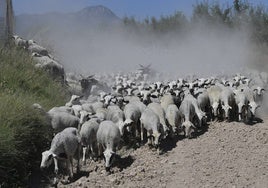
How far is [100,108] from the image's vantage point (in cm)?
1423

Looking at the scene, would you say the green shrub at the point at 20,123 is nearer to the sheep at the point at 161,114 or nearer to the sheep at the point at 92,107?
the sheep at the point at 92,107

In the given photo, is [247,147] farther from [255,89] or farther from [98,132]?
[255,89]

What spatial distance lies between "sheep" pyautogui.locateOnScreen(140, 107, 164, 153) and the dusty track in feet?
0.97

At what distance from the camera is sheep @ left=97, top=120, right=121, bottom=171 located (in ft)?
35.8

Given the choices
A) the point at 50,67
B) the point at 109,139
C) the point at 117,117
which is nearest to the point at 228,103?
the point at 117,117

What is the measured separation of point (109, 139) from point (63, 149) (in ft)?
3.64

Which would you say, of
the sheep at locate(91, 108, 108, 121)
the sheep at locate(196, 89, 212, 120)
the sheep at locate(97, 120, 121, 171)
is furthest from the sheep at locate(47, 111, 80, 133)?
the sheep at locate(196, 89, 212, 120)

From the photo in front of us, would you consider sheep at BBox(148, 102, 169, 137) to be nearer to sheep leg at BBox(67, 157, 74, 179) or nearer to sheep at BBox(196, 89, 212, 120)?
sheep at BBox(196, 89, 212, 120)

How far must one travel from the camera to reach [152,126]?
476 inches

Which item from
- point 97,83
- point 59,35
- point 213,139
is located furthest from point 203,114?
point 59,35

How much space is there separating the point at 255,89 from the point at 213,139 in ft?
15.8

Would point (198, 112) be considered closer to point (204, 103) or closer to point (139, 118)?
point (204, 103)

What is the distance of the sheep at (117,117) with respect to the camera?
12523mm

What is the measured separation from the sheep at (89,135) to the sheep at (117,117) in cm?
76
